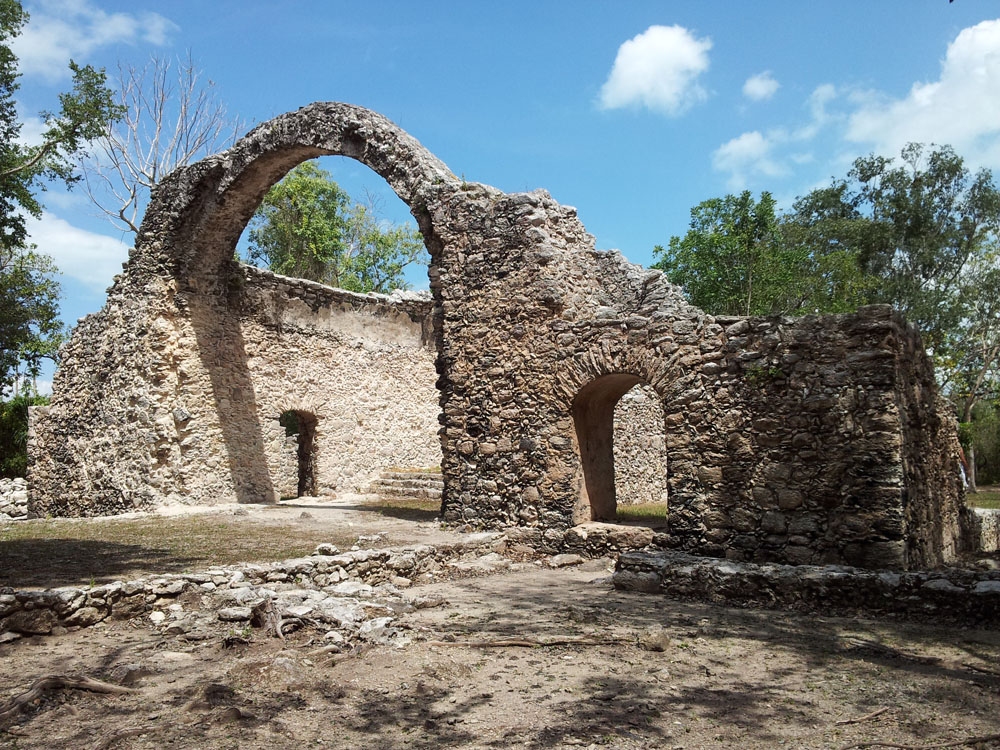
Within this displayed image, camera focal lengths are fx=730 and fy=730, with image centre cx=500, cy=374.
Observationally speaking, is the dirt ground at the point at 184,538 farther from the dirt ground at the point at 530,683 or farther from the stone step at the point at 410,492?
the stone step at the point at 410,492

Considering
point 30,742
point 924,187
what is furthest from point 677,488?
point 924,187

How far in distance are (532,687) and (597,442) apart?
540 cm

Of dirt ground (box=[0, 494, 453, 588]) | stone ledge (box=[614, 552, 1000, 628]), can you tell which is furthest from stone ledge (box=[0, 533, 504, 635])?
stone ledge (box=[614, 552, 1000, 628])

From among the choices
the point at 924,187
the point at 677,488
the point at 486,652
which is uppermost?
the point at 924,187

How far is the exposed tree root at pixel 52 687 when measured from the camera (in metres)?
3.38

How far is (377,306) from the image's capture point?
1702 cm

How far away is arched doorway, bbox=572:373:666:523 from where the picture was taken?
8680 mm

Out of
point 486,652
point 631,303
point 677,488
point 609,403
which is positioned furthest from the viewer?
point 609,403

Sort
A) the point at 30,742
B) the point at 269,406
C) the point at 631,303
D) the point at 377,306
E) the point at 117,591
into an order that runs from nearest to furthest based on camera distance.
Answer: the point at 30,742, the point at 117,591, the point at 631,303, the point at 269,406, the point at 377,306

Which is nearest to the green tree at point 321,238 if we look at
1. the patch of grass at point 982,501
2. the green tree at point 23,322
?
the green tree at point 23,322

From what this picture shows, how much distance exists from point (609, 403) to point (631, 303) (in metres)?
1.71

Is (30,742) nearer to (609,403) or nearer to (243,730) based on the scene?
(243,730)

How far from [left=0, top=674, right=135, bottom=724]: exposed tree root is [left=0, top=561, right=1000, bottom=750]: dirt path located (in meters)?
0.05

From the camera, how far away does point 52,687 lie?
360cm
